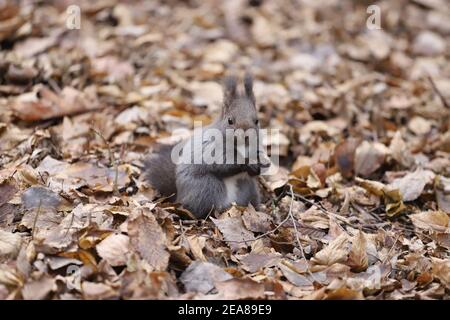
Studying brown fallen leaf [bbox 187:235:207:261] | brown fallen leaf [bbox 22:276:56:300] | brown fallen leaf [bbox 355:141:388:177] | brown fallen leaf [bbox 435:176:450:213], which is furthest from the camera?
brown fallen leaf [bbox 355:141:388:177]

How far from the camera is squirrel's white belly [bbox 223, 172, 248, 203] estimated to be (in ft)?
10.9

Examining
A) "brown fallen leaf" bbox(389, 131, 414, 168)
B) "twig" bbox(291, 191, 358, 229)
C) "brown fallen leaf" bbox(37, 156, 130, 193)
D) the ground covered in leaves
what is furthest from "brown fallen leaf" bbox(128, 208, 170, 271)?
"brown fallen leaf" bbox(389, 131, 414, 168)

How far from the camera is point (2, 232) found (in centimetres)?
263

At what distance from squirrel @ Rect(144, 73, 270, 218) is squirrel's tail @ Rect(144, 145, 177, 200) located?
0.06 feet

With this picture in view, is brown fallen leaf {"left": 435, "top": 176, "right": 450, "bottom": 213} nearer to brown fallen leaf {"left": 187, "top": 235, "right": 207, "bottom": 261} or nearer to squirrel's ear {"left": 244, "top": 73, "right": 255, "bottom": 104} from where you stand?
squirrel's ear {"left": 244, "top": 73, "right": 255, "bottom": 104}

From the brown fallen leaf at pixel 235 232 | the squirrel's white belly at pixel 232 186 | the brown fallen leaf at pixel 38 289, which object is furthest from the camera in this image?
the squirrel's white belly at pixel 232 186

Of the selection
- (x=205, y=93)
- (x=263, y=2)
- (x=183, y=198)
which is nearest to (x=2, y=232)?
(x=183, y=198)

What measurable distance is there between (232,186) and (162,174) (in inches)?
15.8

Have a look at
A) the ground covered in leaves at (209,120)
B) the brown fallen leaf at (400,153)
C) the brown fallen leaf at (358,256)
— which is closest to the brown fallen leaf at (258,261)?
the ground covered in leaves at (209,120)

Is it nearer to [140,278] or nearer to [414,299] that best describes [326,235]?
[414,299]

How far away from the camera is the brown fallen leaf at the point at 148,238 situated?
8.43 ft

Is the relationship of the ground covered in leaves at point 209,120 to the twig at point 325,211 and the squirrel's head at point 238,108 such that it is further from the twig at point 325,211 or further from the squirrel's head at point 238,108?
the squirrel's head at point 238,108

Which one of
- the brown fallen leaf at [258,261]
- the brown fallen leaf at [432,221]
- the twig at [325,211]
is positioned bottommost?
the brown fallen leaf at [432,221]
